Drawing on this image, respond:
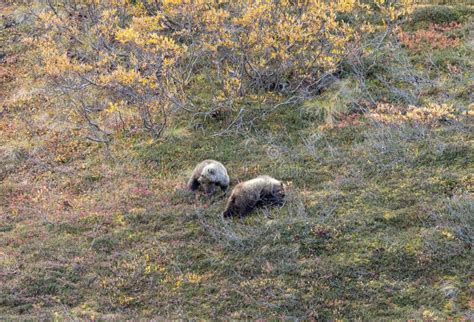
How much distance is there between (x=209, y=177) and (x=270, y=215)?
1728 millimetres

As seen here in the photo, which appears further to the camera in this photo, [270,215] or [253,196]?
[253,196]

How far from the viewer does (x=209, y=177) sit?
11523 mm

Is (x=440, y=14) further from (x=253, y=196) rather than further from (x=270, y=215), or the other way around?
(x=270, y=215)

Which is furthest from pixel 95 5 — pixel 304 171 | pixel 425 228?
pixel 425 228

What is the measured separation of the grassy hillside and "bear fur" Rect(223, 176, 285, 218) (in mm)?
300

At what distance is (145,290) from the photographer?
9156 millimetres

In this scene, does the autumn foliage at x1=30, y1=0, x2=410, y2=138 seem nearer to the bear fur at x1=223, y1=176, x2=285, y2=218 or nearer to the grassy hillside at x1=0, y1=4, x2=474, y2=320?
the grassy hillside at x1=0, y1=4, x2=474, y2=320

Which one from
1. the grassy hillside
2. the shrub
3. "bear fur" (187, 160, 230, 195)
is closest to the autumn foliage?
the grassy hillside

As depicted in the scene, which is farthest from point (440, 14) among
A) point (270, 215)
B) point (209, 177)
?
point (270, 215)

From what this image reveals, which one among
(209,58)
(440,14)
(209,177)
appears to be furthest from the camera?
(440,14)

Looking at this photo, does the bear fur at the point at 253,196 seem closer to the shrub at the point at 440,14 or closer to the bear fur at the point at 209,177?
the bear fur at the point at 209,177

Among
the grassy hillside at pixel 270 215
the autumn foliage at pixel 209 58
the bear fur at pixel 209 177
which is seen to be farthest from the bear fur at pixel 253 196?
the autumn foliage at pixel 209 58

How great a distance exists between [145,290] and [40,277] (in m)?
2.06

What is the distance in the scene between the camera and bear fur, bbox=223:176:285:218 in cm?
1074
